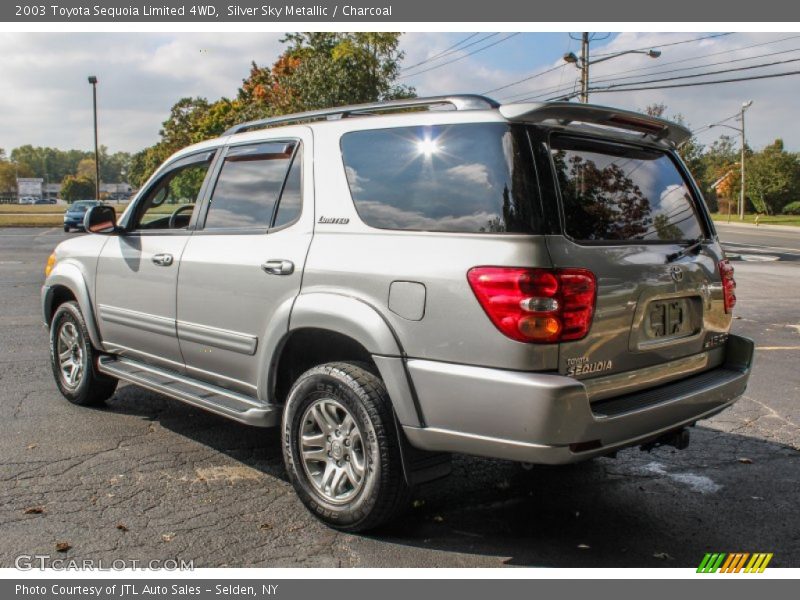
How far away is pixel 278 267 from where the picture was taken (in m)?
3.93

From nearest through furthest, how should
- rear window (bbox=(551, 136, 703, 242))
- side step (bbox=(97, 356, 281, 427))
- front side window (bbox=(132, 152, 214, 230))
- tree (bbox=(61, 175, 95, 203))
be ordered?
rear window (bbox=(551, 136, 703, 242))
side step (bbox=(97, 356, 281, 427))
front side window (bbox=(132, 152, 214, 230))
tree (bbox=(61, 175, 95, 203))

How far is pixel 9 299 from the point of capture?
11.6 m

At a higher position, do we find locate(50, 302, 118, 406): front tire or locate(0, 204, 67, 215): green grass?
locate(0, 204, 67, 215): green grass

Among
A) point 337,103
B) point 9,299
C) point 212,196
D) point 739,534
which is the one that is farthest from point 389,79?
point 739,534

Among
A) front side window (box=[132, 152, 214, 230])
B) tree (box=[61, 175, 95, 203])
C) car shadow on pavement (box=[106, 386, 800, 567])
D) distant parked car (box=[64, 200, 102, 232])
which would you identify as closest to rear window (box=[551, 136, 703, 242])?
car shadow on pavement (box=[106, 386, 800, 567])

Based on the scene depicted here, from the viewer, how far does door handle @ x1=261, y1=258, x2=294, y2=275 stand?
12.7ft

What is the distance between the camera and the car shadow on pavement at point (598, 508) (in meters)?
3.47

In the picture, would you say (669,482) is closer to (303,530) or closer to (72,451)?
(303,530)

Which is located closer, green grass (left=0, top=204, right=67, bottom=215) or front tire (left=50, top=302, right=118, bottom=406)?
front tire (left=50, top=302, right=118, bottom=406)

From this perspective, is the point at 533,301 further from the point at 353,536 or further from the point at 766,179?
the point at 766,179

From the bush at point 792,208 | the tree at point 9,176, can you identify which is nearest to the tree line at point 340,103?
the bush at point 792,208

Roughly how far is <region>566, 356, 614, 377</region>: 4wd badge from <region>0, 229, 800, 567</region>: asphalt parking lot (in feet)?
3.00

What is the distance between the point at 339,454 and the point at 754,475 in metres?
2.67

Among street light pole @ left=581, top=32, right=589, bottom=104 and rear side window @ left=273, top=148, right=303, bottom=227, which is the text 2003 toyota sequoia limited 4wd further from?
street light pole @ left=581, top=32, right=589, bottom=104
